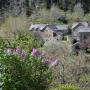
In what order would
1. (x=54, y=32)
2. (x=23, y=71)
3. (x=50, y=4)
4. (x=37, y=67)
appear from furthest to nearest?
(x=50, y=4) < (x=54, y=32) < (x=37, y=67) < (x=23, y=71)

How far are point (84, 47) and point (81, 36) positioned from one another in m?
8.36

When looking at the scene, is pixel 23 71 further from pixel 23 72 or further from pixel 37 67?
pixel 37 67

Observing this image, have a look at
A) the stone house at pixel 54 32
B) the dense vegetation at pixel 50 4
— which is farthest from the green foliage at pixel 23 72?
the dense vegetation at pixel 50 4

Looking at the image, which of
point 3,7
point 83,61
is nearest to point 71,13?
point 3,7

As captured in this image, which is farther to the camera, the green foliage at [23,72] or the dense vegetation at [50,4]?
the dense vegetation at [50,4]

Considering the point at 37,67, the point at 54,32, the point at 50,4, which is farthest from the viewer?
the point at 50,4

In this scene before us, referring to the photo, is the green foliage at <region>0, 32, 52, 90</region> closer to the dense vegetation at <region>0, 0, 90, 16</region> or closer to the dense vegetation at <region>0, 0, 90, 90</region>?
the dense vegetation at <region>0, 0, 90, 90</region>

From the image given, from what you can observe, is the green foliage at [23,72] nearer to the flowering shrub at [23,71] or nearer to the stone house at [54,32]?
the flowering shrub at [23,71]

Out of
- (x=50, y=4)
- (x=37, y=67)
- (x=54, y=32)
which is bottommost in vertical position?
(x=50, y=4)

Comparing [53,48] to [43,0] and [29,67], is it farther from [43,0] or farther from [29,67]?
[43,0]

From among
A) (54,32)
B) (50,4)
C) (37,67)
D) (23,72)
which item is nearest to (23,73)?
(23,72)

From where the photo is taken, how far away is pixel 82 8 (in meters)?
63.3

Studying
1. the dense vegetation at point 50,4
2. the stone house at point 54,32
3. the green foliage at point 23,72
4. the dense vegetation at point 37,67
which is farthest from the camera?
the dense vegetation at point 50,4

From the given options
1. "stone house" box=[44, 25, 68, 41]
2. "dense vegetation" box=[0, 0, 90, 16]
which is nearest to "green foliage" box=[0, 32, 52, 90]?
"stone house" box=[44, 25, 68, 41]
